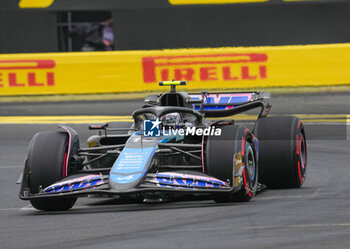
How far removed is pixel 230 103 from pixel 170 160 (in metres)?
2.12

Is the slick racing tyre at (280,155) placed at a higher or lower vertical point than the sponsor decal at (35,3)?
lower

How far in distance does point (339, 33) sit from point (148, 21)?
4.92m

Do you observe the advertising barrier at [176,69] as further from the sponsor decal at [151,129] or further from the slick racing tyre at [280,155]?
the sponsor decal at [151,129]

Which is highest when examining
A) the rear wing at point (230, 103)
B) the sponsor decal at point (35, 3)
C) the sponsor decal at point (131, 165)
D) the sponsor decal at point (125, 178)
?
the sponsor decal at point (35, 3)

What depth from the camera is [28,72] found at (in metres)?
19.8

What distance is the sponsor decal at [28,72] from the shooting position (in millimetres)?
19781

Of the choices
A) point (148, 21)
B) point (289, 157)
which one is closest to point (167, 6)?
point (148, 21)

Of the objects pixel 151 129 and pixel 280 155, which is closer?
pixel 151 129

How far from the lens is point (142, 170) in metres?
8.58

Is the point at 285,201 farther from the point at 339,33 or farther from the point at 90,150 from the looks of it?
the point at 339,33

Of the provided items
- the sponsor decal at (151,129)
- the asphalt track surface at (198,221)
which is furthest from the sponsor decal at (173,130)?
the asphalt track surface at (198,221)

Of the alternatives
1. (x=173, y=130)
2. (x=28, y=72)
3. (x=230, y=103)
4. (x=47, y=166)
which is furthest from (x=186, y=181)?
(x=28, y=72)

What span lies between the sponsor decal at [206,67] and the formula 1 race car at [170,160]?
8850mm

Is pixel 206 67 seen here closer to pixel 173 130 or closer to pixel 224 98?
pixel 224 98
